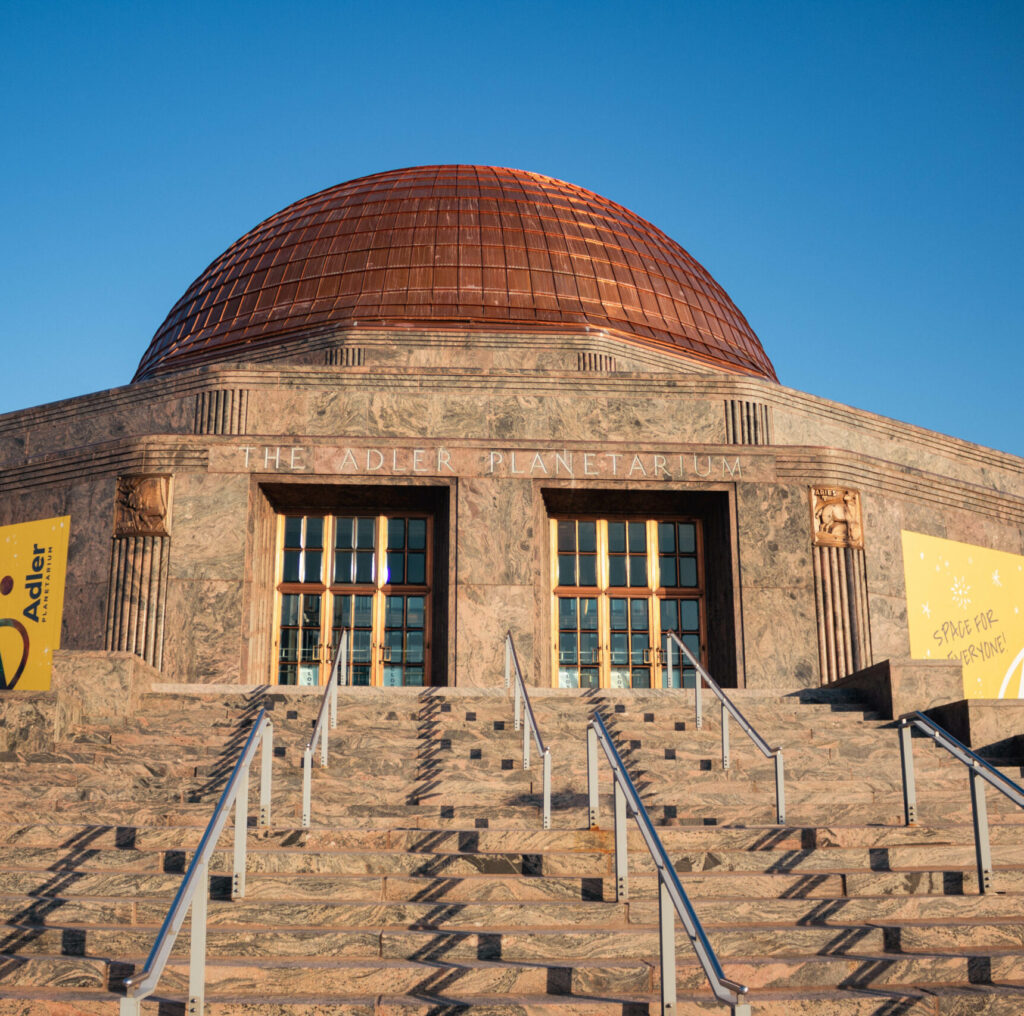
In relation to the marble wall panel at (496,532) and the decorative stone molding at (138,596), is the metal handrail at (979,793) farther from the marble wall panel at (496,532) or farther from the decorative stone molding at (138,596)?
the decorative stone molding at (138,596)

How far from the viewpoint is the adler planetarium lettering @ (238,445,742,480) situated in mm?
11938

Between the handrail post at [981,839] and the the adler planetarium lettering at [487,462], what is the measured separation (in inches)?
254

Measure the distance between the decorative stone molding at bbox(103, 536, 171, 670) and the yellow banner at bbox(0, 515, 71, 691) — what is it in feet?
2.37

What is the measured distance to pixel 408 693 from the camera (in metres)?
9.42

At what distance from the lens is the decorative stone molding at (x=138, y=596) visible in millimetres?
11359

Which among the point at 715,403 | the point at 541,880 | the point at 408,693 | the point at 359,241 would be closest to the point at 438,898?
the point at 541,880

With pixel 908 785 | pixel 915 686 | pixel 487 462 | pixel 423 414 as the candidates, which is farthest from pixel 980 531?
pixel 908 785

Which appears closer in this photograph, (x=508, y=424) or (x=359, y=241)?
(x=508, y=424)

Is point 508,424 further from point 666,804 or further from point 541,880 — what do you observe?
point 541,880

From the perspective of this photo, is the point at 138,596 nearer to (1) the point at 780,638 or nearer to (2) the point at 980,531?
(1) the point at 780,638

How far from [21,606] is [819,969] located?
9672 millimetres

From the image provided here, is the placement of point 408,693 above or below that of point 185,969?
above

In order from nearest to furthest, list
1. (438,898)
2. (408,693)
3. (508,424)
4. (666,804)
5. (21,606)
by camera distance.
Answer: (438,898)
(666,804)
(408,693)
(21,606)
(508,424)

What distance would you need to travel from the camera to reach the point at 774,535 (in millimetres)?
11953
